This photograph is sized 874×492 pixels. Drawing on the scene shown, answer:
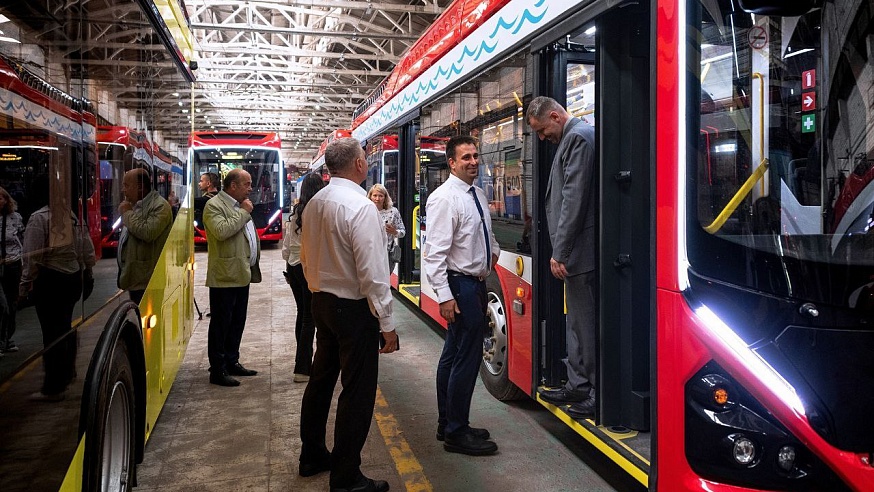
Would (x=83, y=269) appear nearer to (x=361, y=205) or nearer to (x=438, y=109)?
(x=361, y=205)

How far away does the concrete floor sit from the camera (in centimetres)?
357

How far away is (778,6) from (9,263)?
86.4 inches

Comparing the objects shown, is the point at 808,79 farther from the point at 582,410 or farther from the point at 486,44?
the point at 486,44

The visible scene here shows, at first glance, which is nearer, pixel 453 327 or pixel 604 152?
pixel 604 152

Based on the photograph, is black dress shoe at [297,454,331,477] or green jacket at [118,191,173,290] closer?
green jacket at [118,191,173,290]

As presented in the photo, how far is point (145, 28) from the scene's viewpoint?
361 centimetres

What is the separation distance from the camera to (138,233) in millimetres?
3176

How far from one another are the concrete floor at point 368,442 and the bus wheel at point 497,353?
0.36 feet

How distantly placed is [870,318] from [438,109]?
173 inches

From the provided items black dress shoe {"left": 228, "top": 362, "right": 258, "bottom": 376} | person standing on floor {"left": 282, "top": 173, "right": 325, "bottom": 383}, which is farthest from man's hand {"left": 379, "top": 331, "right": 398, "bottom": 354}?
black dress shoe {"left": 228, "top": 362, "right": 258, "bottom": 376}

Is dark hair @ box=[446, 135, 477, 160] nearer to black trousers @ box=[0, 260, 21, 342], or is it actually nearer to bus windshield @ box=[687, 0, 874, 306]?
bus windshield @ box=[687, 0, 874, 306]

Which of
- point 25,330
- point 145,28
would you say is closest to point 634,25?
point 145,28

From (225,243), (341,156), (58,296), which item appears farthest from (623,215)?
(225,243)

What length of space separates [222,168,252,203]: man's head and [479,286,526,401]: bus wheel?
2.08 metres
